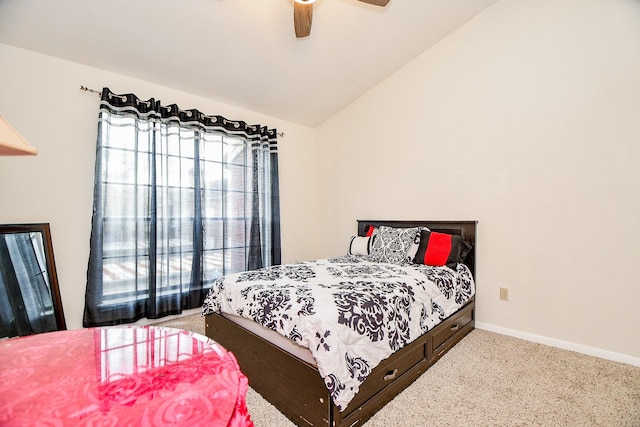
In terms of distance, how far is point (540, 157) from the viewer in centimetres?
255

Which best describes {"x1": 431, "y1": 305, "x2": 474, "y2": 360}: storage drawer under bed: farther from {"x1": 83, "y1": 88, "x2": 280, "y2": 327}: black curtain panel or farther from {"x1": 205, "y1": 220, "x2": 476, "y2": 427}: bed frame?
{"x1": 83, "y1": 88, "x2": 280, "y2": 327}: black curtain panel

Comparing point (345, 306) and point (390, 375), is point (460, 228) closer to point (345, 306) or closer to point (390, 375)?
point (390, 375)

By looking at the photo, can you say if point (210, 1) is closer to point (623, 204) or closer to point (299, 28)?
point (299, 28)

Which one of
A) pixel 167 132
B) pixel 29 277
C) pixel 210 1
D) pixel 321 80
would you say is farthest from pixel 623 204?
pixel 29 277

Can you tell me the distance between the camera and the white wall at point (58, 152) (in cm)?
229

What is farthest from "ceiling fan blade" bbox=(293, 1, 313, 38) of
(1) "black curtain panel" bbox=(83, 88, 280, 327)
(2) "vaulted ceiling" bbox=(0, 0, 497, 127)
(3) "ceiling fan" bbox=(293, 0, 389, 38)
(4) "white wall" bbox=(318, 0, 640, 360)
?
(4) "white wall" bbox=(318, 0, 640, 360)

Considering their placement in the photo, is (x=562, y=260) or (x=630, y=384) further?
(x=562, y=260)

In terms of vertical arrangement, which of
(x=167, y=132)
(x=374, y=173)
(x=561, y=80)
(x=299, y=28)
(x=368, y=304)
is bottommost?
(x=368, y=304)

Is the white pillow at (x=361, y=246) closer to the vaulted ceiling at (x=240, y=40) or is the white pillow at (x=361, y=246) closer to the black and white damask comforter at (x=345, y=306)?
the black and white damask comforter at (x=345, y=306)

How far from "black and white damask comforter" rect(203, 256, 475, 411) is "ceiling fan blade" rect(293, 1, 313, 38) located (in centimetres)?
188

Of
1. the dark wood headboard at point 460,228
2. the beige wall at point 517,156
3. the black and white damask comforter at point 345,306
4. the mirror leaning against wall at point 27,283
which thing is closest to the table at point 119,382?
the black and white damask comforter at point 345,306

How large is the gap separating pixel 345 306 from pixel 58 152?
Result: 2680 millimetres

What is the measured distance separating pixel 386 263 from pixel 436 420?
55.4 inches

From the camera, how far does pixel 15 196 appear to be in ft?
7.53
